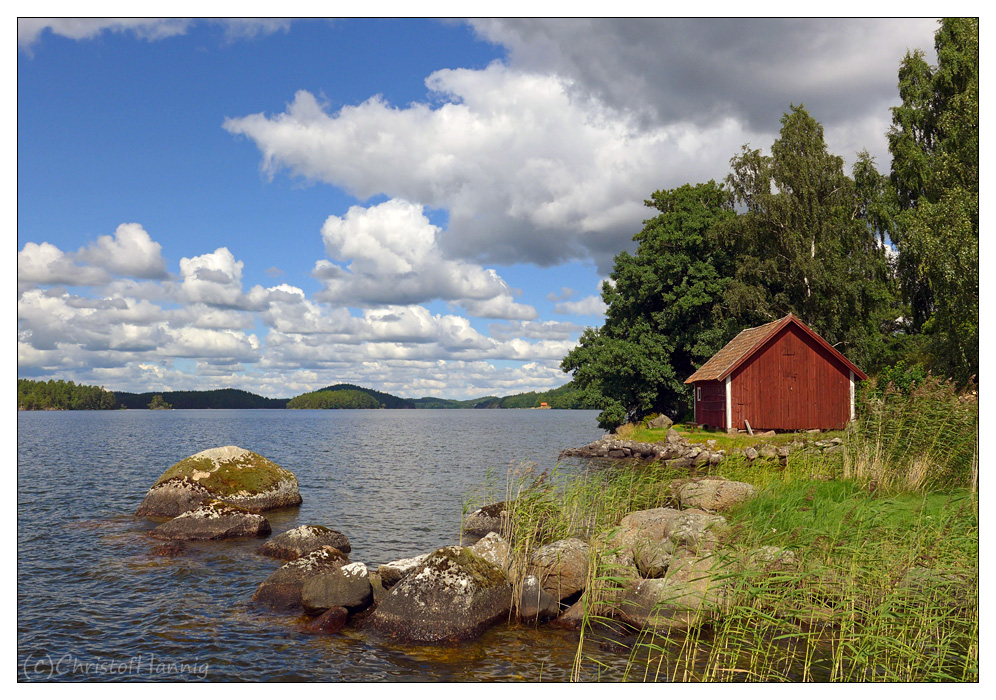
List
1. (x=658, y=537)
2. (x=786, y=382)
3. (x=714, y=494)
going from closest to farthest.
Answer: (x=658, y=537) → (x=714, y=494) → (x=786, y=382)

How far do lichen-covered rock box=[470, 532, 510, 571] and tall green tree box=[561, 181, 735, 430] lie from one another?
2888cm

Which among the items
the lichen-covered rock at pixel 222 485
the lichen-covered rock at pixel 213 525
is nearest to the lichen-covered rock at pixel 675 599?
the lichen-covered rock at pixel 213 525

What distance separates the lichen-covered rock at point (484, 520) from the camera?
49.2 feet

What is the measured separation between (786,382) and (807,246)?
850 cm

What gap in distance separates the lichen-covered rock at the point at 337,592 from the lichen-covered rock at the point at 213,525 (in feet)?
20.4

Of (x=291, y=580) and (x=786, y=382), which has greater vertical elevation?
(x=786, y=382)

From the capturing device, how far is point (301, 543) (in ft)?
44.8

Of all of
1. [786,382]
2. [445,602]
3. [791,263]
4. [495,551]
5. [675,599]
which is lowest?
[445,602]

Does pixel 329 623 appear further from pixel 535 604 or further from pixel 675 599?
pixel 675 599

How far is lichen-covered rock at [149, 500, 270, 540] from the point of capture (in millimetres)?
15062

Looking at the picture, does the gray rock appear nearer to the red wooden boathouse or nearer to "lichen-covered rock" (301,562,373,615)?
the red wooden boathouse

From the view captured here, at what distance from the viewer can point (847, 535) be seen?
8883 millimetres

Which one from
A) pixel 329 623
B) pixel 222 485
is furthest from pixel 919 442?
pixel 222 485

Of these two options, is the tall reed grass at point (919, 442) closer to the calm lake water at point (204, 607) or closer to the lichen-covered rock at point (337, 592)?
the calm lake water at point (204, 607)
